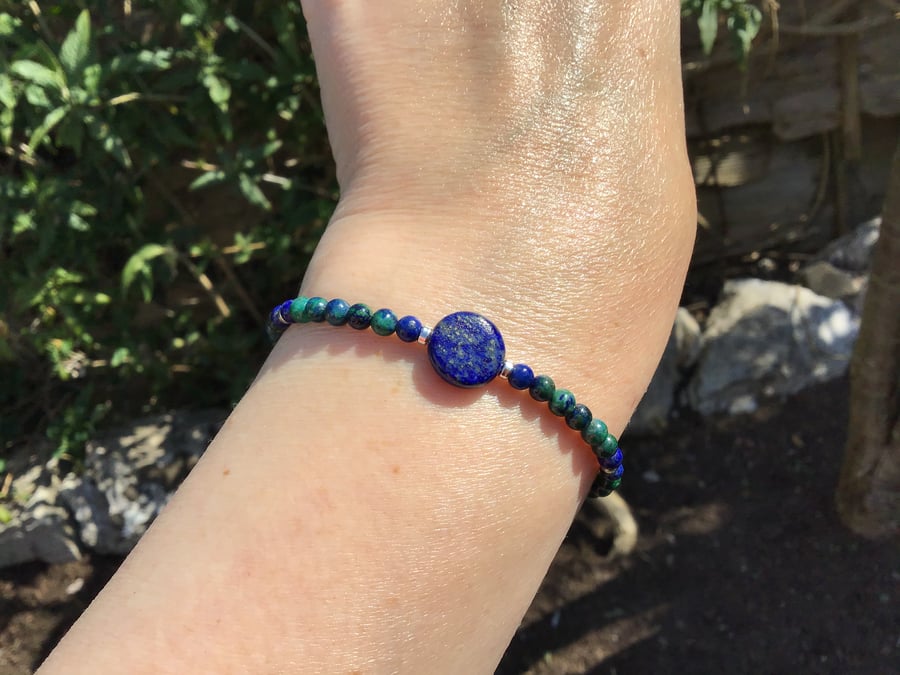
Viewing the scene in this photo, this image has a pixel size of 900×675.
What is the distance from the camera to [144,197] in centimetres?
291

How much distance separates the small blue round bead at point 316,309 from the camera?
118 centimetres

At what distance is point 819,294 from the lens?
12.6 ft

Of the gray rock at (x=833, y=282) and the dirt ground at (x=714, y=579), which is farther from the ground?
the gray rock at (x=833, y=282)

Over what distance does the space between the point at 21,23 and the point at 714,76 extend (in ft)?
9.85

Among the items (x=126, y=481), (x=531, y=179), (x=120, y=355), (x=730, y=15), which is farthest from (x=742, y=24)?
(x=126, y=481)

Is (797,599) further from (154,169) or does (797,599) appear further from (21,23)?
(21,23)

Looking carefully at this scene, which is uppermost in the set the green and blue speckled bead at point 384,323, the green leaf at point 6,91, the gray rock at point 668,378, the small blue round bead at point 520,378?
the green leaf at point 6,91

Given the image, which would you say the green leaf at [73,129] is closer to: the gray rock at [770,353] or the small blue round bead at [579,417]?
the small blue round bead at [579,417]

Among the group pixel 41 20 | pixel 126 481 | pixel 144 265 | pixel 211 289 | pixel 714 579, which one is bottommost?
pixel 714 579

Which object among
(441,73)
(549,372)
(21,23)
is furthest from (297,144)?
(549,372)

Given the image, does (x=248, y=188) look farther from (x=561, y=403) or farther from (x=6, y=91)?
(x=561, y=403)

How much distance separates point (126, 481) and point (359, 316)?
269cm

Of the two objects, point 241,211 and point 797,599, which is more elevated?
point 241,211

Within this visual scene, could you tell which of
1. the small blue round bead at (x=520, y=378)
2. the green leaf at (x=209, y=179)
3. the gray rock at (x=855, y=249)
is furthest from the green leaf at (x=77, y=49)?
the gray rock at (x=855, y=249)
